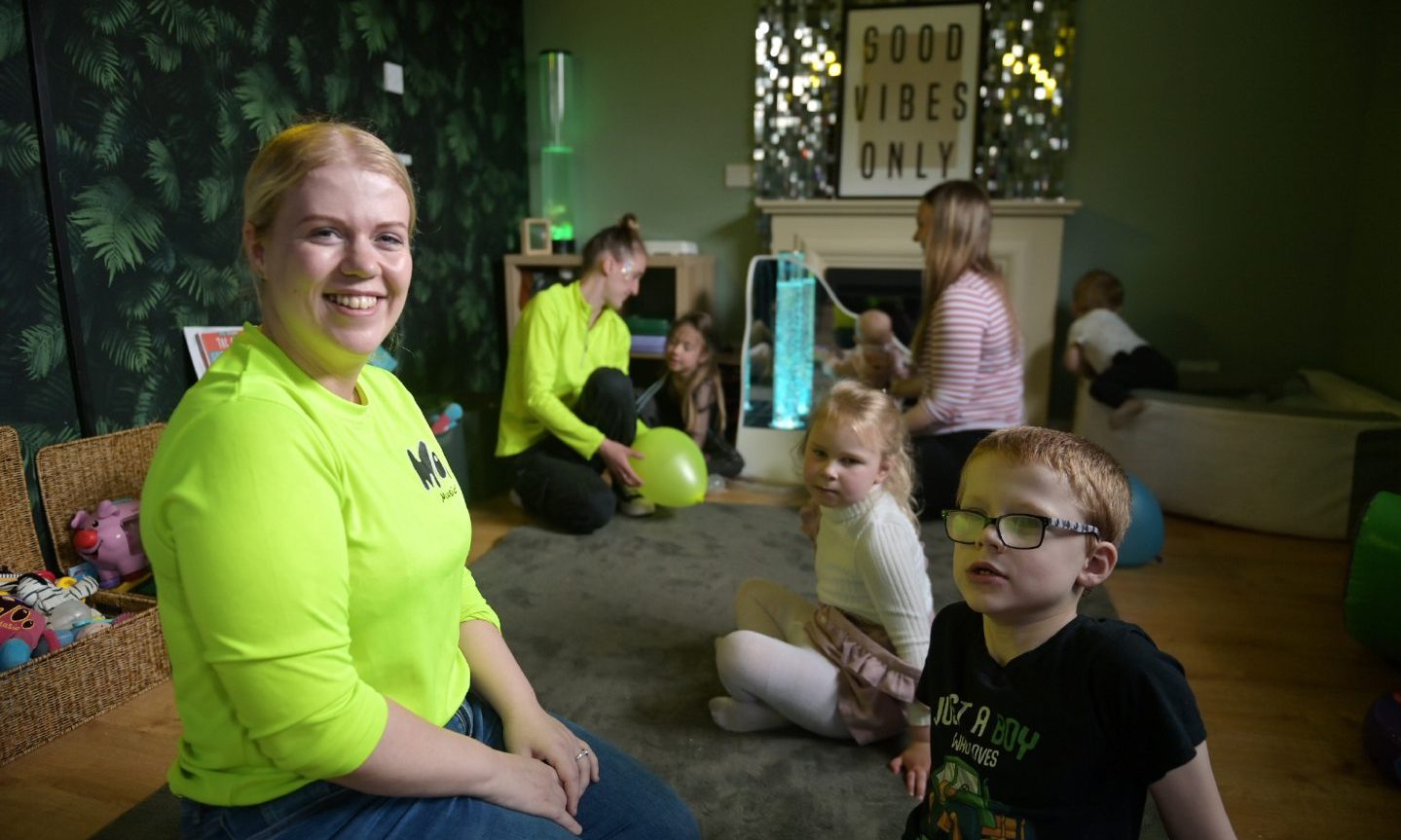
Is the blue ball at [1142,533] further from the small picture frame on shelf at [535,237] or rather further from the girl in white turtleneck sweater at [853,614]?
the small picture frame on shelf at [535,237]

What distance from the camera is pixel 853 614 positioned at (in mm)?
1649

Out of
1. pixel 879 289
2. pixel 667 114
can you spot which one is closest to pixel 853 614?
pixel 879 289

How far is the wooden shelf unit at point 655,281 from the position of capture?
3.79 metres

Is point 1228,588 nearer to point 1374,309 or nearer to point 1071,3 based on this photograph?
point 1374,309

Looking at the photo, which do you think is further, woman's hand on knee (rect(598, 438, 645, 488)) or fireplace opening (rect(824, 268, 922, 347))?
fireplace opening (rect(824, 268, 922, 347))

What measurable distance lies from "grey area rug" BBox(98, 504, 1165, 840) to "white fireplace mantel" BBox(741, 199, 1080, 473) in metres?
1.25

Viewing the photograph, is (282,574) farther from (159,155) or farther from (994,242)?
(994,242)

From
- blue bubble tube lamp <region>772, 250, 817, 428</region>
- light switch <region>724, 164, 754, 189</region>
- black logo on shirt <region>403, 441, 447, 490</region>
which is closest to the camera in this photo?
black logo on shirt <region>403, 441, 447, 490</region>

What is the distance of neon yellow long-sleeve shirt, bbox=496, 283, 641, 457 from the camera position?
284cm

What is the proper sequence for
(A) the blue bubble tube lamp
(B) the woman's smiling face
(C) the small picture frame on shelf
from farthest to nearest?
(C) the small picture frame on shelf < (A) the blue bubble tube lamp < (B) the woman's smiling face

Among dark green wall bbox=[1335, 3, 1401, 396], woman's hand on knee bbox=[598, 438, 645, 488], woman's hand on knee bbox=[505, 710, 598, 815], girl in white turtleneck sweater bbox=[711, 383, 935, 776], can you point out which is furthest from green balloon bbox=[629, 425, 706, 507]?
dark green wall bbox=[1335, 3, 1401, 396]

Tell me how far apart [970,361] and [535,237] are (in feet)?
7.32

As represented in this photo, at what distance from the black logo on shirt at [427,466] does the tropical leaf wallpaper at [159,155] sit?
398 millimetres

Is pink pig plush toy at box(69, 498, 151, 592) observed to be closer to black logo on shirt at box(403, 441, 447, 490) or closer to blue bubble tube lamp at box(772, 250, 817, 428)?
black logo on shirt at box(403, 441, 447, 490)
